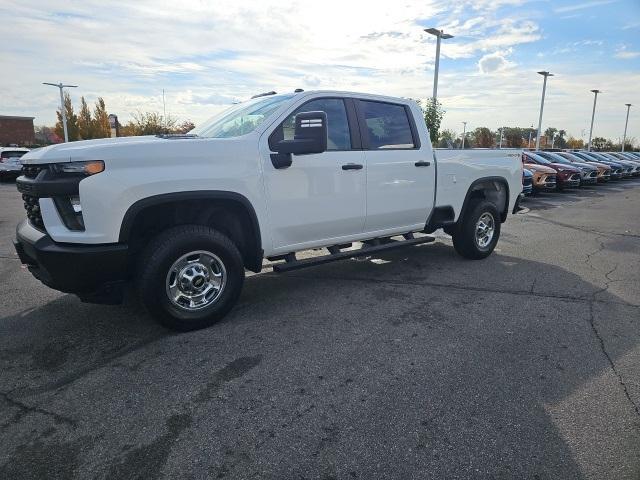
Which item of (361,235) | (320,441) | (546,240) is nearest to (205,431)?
(320,441)

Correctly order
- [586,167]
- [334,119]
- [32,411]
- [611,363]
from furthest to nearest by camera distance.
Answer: [586,167] < [334,119] < [611,363] < [32,411]

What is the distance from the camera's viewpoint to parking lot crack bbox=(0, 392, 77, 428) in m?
2.76

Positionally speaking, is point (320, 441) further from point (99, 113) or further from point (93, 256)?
point (99, 113)

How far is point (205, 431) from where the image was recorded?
8.73 feet

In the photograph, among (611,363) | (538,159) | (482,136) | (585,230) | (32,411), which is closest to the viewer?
(32,411)

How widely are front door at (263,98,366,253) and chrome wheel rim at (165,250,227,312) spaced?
2.09 ft

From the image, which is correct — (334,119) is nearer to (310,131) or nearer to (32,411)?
(310,131)

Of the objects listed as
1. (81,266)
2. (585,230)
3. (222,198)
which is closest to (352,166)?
(222,198)

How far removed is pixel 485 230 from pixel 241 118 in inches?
156

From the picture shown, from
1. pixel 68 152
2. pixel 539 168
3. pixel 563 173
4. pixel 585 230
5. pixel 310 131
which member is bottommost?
pixel 585 230

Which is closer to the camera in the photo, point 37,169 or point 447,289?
point 37,169

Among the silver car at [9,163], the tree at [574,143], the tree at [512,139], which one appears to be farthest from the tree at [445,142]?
the tree at [574,143]

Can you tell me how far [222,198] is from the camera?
3.95 meters

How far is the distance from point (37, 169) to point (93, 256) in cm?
83
